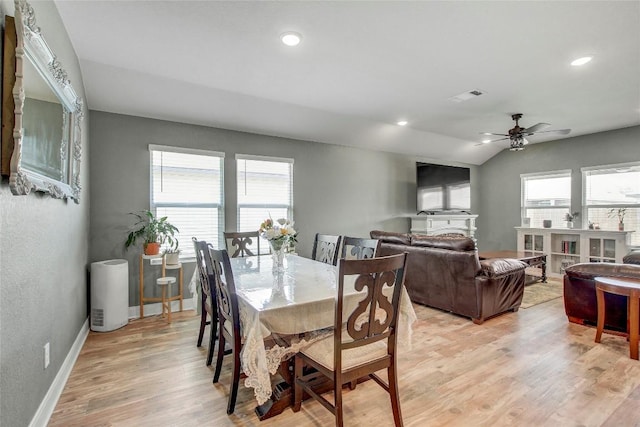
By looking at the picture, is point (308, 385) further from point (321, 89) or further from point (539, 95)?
point (539, 95)

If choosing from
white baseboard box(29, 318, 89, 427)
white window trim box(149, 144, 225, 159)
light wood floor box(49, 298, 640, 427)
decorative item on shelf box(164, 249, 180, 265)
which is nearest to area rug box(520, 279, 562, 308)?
light wood floor box(49, 298, 640, 427)

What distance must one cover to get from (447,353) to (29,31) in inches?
143

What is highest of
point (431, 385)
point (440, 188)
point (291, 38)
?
point (291, 38)

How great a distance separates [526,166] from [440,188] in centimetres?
212

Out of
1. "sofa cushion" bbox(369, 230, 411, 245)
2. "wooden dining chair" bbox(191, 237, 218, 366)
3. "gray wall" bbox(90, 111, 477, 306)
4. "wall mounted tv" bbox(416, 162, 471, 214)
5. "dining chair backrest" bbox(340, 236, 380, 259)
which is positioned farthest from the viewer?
"wall mounted tv" bbox(416, 162, 471, 214)

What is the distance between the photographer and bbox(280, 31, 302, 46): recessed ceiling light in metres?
2.68

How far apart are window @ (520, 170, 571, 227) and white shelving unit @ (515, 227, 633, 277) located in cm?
53

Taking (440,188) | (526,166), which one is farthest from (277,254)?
(526,166)

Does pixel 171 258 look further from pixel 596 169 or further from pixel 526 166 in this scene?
pixel 596 169

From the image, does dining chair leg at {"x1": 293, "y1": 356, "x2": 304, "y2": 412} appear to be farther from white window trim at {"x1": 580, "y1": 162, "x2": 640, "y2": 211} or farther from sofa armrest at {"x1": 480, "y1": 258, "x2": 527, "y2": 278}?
white window trim at {"x1": 580, "y1": 162, "x2": 640, "y2": 211}

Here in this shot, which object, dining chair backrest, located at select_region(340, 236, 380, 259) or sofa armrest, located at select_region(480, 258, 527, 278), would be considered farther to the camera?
sofa armrest, located at select_region(480, 258, 527, 278)

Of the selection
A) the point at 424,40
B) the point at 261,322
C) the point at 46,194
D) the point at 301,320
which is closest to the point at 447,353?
the point at 301,320

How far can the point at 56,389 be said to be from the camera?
2225mm

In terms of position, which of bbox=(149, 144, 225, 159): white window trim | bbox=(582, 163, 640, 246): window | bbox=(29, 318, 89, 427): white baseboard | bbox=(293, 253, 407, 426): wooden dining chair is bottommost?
bbox=(29, 318, 89, 427): white baseboard
